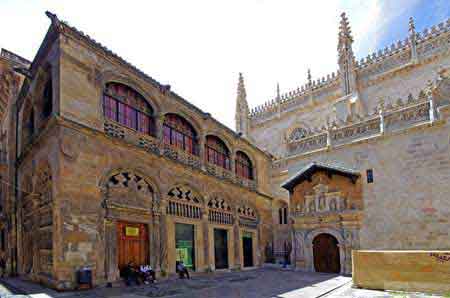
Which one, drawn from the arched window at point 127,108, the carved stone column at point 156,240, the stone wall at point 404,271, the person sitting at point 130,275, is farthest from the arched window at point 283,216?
the person sitting at point 130,275

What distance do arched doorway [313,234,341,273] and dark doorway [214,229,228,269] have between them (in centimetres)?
496

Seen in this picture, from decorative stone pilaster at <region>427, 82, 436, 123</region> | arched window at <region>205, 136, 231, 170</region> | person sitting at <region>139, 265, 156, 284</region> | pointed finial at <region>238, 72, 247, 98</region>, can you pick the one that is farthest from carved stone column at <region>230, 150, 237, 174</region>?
pointed finial at <region>238, 72, 247, 98</region>

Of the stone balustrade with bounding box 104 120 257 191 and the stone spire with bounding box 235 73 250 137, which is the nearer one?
the stone balustrade with bounding box 104 120 257 191

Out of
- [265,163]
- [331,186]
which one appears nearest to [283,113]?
[265,163]

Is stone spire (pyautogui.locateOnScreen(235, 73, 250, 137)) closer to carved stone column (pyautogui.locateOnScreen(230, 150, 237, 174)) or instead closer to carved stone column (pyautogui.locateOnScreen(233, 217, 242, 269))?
carved stone column (pyautogui.locateOnScreen(230, 150, 237, 174))

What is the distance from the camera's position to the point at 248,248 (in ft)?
65.7

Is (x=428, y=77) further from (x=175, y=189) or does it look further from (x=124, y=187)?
(x=124, y=187)

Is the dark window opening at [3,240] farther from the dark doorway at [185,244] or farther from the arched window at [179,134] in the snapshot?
the arched window at [179,134]

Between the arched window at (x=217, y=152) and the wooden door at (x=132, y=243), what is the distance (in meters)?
6.41

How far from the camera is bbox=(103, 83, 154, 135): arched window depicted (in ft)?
40.7

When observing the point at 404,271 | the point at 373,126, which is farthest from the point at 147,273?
the point at 373,126

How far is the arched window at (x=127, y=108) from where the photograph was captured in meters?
12.4

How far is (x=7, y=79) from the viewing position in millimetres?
16984

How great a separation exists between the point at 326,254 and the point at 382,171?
17.2ft
